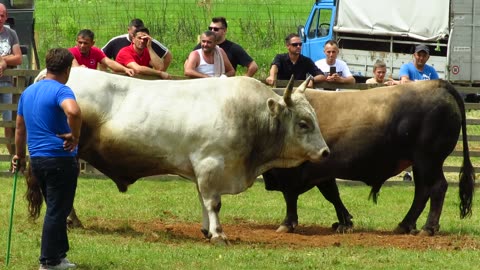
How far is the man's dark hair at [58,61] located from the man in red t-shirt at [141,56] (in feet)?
16.7

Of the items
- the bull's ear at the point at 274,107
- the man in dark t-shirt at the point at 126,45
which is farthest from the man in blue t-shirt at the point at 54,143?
the man in dark t-shirt at the point at 126,45

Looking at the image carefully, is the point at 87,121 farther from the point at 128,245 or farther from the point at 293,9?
the point at 293,9

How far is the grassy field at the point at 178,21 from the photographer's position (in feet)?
105

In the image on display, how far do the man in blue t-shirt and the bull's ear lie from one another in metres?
2.85

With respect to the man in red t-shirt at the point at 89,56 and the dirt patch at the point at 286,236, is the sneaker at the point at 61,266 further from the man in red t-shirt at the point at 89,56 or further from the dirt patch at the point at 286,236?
the man in red t-shirt at the point at 89,56

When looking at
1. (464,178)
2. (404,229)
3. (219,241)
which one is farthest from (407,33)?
(219,241)

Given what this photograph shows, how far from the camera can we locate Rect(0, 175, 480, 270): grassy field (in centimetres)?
1062

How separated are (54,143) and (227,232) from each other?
12.0ft

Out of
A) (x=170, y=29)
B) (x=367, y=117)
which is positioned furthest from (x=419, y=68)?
(x=170, y=29)

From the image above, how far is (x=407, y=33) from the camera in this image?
2745 cm

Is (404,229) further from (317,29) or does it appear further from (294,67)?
(317,29)

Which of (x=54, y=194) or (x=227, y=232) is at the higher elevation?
(x=54, y=194)

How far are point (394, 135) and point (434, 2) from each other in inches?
571

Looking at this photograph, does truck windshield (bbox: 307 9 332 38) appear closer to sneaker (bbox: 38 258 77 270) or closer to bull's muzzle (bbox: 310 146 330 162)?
bull's muzzle (bbox: 310 146 330 162)
